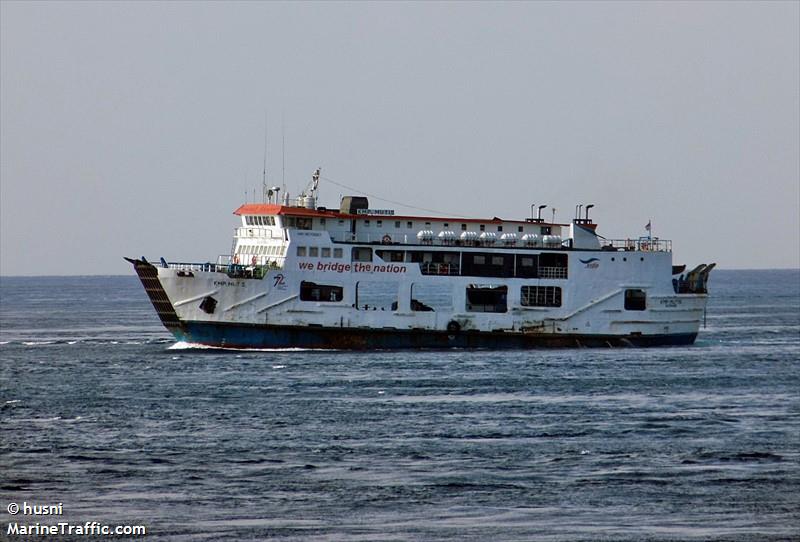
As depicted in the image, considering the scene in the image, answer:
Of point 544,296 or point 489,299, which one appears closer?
point 489,299

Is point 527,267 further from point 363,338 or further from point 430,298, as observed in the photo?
point 363,338

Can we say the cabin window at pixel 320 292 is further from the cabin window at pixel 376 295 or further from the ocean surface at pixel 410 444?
the ocean surface at pixel 410 444

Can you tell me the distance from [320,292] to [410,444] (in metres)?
25.2

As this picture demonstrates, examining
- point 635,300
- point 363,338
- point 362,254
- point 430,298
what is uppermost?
point 362,254

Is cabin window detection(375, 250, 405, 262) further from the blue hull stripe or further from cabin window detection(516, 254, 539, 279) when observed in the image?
cabin window detection(516, 254, 539, 279)

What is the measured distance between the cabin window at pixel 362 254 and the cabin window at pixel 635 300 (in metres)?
12.0

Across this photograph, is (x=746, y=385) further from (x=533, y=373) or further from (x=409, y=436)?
(x=409, y=436)

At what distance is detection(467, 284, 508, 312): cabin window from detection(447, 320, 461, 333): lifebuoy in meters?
0.99

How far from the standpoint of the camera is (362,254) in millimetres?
61188

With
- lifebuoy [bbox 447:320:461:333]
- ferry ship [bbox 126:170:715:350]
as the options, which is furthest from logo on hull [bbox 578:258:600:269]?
lifebuoy [bbox 447:320:461:333]

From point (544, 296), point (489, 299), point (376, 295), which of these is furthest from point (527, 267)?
point (376, 295)

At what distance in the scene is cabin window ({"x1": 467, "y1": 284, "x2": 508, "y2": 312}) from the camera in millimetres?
→ 61688

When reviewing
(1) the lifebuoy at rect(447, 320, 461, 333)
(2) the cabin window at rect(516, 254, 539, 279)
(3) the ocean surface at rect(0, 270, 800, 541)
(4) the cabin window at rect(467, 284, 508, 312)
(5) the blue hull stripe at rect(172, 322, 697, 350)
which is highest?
(2) the cabin window at rect(516, 254, 539, 279)

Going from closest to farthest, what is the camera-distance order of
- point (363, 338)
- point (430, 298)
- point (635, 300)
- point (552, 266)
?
1. point (363, 338)
2. point (430, 298)
3. point (552, 266)
4. point (635, 300)
